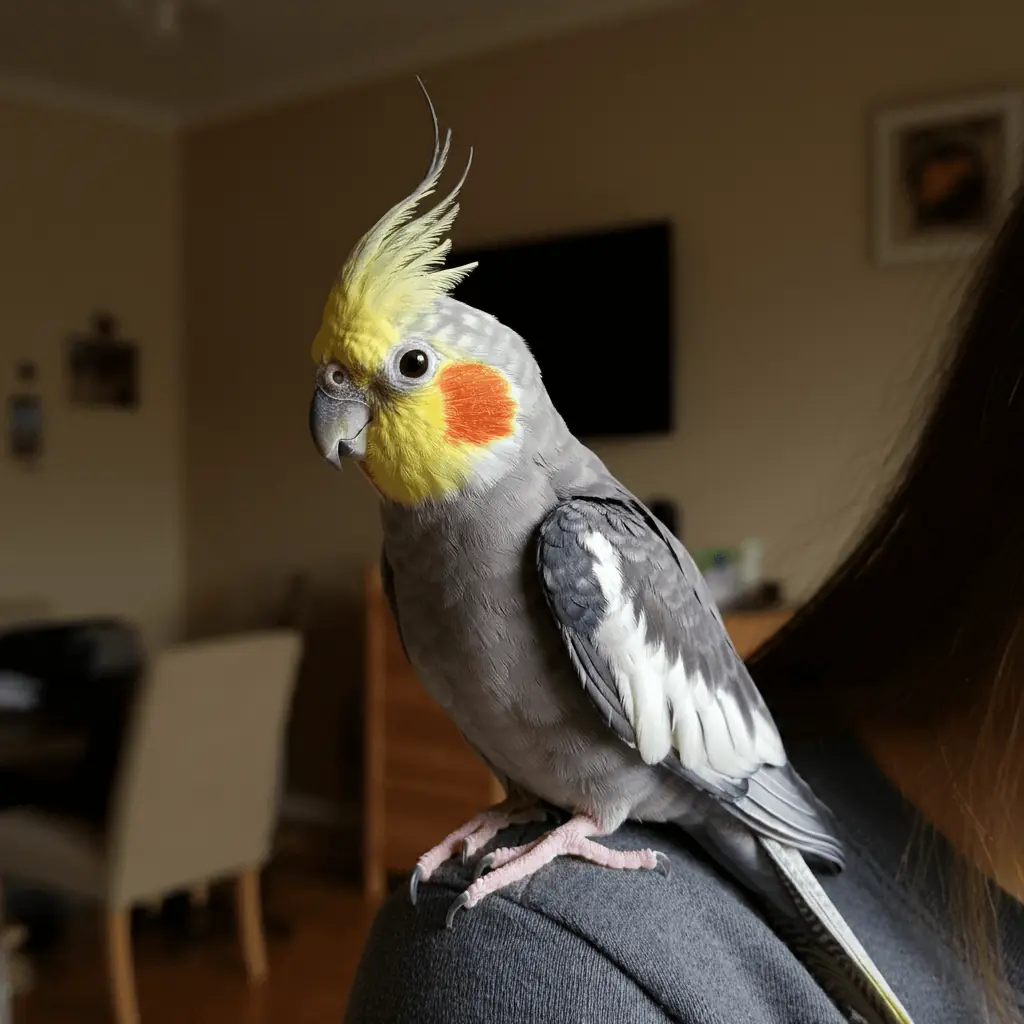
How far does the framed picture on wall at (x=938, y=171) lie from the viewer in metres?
2.46

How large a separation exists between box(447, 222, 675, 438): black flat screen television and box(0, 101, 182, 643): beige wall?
71.0 inches

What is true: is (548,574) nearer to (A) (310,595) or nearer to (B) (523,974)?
(B) (523,974)

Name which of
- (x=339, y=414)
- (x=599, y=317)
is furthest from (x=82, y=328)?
(x=339, y=414)

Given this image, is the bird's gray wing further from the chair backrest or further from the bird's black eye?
the chair backrest

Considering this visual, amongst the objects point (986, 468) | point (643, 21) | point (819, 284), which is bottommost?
point (986, 468)

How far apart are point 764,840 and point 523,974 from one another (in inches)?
7.5

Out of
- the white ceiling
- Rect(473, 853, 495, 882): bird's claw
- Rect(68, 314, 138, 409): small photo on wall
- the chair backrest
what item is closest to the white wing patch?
Rect(473, 853, 495, 882): bird's claw

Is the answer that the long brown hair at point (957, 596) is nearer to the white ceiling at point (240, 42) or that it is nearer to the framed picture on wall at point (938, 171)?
the framed picture on wall at point (938, 171)

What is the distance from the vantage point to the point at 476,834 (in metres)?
0.62

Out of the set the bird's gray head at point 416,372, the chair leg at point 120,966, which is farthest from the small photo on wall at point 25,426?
the bird's gray head at point 416,372

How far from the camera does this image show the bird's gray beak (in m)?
0.60

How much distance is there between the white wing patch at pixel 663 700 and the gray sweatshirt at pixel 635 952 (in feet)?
0.21

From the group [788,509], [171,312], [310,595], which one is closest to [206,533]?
[310,595]

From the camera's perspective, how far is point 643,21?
3012 mm
